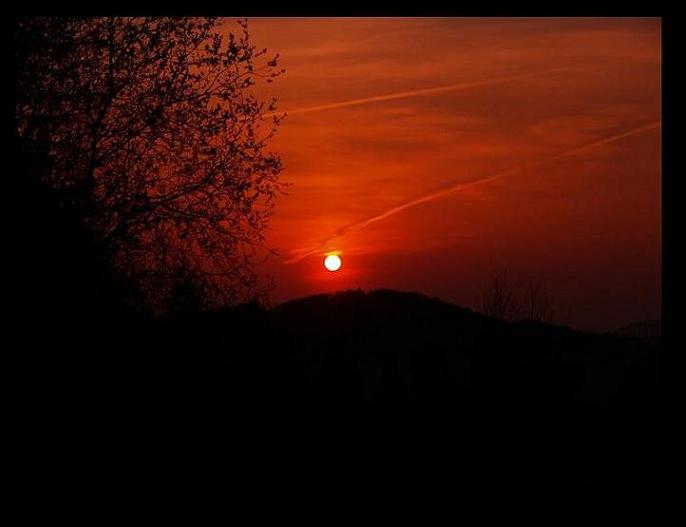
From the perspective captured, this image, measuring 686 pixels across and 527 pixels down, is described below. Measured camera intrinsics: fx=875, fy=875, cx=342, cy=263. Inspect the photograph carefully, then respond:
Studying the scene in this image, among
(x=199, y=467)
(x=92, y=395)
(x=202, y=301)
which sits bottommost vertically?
(x=199, y=467)

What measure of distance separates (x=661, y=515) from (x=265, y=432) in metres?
4.57

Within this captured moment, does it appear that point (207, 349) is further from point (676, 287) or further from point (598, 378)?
point (676, 287)

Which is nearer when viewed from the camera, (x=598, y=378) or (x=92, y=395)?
(x=92, y=395)

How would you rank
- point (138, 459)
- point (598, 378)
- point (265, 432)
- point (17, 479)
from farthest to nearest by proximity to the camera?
point (598, 378)
point (265, 432)
point (138, 459)
point (17, 479)

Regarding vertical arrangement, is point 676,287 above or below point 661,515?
above

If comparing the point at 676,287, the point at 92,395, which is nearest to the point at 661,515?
the point at 676,287

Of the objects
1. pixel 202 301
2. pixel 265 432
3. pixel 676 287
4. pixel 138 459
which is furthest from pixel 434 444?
pixel 676 287

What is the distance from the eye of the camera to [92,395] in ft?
25.5

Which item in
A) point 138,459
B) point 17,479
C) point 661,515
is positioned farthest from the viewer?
point 138,459

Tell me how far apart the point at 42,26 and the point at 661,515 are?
8012mm

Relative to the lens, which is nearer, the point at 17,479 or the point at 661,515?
the point at 661,515

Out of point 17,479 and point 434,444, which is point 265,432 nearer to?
point 434,444

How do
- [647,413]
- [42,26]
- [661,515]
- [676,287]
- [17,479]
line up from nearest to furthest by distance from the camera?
[676,287] → [661,515] → [17,479] → [647,413] → [42,26]
